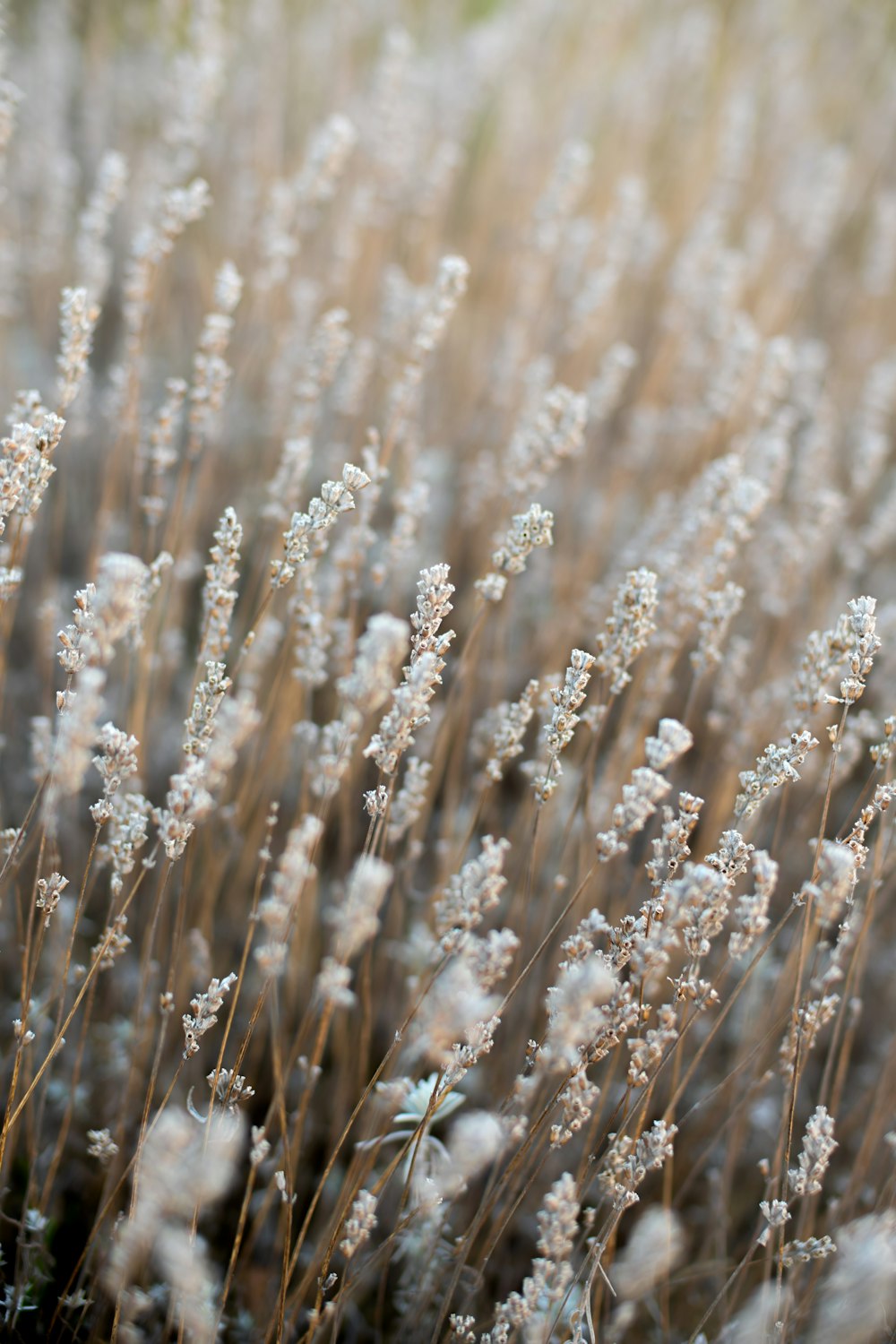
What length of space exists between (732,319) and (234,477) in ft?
4.12

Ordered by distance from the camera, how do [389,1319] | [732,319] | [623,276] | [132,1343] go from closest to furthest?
[132,1343] → [389,1319] → [732,319] → [623,276]

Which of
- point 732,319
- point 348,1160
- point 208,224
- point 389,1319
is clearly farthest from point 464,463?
point 389,1319

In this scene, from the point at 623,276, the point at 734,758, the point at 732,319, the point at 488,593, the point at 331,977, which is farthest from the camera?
the point at 623,276

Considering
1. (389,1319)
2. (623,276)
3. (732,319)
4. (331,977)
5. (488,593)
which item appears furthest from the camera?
(623,276)

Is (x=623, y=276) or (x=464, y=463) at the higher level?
(x=623, y=276)

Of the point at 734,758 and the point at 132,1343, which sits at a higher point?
the point at 734,758

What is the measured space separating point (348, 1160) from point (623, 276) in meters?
2.57

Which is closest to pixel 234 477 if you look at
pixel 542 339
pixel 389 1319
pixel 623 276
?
pixel 542 339

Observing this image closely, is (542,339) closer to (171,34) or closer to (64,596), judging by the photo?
(64,596)

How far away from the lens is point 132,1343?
0.90m

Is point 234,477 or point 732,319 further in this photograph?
point 234,477

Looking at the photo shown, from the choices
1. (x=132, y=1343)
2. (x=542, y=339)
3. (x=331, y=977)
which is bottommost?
(x=132, y=1343)

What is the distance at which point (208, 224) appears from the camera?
3.02m

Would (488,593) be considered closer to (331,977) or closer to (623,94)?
(331,977)
